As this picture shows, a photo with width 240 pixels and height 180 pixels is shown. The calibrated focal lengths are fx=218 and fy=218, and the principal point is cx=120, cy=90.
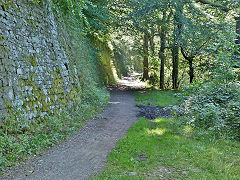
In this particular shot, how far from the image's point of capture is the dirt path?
427 cm

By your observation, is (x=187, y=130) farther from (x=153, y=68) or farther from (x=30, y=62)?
(x=153, y=68)

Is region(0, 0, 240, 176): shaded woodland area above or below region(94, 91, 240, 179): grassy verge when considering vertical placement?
above

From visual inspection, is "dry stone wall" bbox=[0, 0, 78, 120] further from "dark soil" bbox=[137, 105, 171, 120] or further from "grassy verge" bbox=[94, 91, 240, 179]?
"dark soil" bbox=[137, 105, 171, 120]

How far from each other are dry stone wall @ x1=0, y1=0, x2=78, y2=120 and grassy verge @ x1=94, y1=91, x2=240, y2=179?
9.25ft

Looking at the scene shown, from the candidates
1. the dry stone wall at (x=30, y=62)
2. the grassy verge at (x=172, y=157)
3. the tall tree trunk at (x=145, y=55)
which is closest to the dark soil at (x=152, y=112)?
the grassy verge at (x=172, y=157)

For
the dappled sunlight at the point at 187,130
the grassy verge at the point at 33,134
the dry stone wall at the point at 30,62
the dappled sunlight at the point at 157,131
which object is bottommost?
the dappled sunlight at the point at 157,131

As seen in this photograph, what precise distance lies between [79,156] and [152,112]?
6.19 m

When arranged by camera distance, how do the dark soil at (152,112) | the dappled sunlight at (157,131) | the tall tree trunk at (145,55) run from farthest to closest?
1. the tall tree trunk at (145,55)
2. the dark soil at (152,112)
3. the dappled sunlight at (157,131)

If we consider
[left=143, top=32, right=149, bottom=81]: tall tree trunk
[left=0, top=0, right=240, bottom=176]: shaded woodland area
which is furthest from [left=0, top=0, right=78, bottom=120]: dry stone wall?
[left=143, top=32, right=149, bottom=81]: tall tree trunk

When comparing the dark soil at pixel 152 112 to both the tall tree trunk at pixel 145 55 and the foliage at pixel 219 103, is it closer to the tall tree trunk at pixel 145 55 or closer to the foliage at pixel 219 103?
the foliage at pixel 219 103

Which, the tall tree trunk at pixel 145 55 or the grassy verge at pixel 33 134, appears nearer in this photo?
the grassy verge at pixel 33 134

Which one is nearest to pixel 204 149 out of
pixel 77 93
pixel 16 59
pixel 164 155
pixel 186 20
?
pixel 164 155

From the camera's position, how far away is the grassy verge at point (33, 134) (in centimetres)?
463

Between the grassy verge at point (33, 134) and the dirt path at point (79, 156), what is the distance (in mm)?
248
